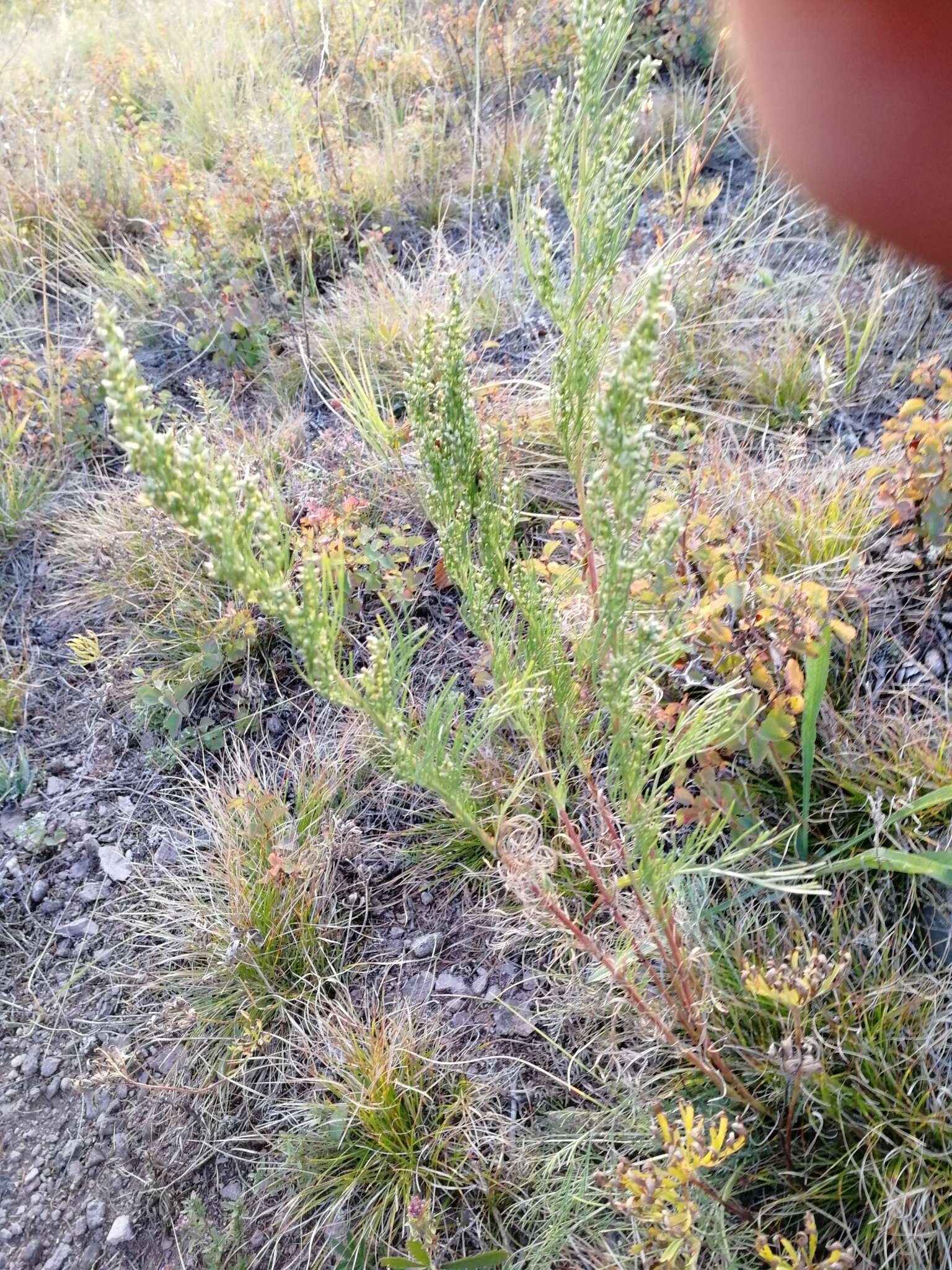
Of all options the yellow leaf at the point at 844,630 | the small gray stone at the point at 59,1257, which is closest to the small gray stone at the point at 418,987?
the small gray stone at the point at 59,1257

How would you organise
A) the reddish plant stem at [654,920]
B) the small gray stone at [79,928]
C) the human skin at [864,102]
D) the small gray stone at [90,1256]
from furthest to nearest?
the small gray stone at [79,928] → the small gray stone at [90,1256] → the reddish plant stem at [654,920] → the human skin at [864,102]

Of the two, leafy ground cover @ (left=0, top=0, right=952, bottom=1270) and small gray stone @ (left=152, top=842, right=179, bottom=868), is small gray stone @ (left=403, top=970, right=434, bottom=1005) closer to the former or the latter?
leafy ground cover @ (left=0, top=0, right=952, bottom=1270)

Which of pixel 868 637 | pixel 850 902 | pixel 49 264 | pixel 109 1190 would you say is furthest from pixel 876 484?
pixel 49 264

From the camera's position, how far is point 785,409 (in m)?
2.65

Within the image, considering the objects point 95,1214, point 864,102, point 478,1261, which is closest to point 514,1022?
point 478,1261

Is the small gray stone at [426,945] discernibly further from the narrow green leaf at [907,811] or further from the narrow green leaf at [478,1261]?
the narrow green leaf at [907,811]

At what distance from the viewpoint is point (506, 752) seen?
216cm

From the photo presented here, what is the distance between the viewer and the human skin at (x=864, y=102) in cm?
37

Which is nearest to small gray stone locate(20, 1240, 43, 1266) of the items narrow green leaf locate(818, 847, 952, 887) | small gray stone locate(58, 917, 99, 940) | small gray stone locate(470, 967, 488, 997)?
small gray stone locate(58, 917, 99, 940)

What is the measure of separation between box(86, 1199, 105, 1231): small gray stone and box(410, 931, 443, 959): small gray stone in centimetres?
87

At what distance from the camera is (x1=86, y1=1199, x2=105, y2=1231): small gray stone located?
1861 mm

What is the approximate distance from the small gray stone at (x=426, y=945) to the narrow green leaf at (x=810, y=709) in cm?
89

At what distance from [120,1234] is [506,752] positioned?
137 centimetres

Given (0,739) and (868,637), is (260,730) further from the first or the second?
(868,637)
